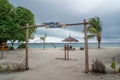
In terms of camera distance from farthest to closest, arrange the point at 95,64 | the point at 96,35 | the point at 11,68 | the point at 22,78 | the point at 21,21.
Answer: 1. the point at 96,35
2. the point at 21,21
3. the point at 11,68
4. the point at 95,64
5. the point at 22,78

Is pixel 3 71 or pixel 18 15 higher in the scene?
pixel 18 15

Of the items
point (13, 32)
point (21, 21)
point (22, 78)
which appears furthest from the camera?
point (21, 21)

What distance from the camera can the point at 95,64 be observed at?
42.9 feet

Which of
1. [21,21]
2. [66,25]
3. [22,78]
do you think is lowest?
[22,78]

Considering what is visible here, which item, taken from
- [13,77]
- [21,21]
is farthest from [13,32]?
[13,77]

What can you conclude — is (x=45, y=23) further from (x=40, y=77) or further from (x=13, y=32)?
(x=13, y=32)

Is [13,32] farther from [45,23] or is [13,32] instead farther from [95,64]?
[95,64]

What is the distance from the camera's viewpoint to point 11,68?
599 inches

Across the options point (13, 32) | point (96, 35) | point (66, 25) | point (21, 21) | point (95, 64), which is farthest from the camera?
point (96, 35)

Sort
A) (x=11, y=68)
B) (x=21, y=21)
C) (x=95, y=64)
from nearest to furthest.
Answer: (x=95, y=64), (x=11, y=68), (x=21, y=21)

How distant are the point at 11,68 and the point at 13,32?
1844cm

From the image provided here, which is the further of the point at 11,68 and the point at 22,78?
the point at 11,68

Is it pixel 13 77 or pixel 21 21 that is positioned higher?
pixel 21 21

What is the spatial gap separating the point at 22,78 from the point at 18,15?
2529cm
